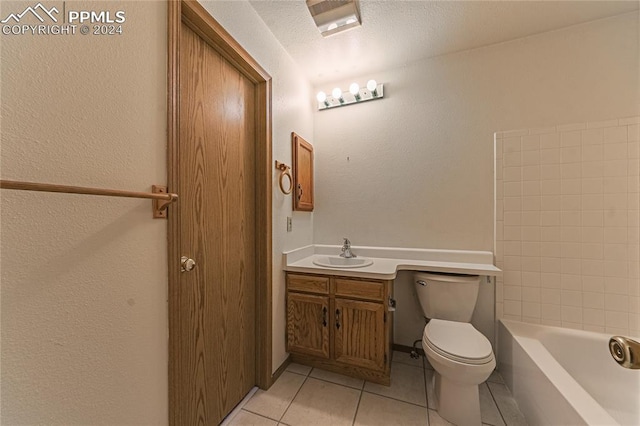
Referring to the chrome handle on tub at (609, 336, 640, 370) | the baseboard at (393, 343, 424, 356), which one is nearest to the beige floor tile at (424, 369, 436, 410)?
the baseboard at (393, 343, 424, 356)

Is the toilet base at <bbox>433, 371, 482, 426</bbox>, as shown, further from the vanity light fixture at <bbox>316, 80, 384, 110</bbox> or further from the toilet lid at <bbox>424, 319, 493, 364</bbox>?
the vanity light fixture at <bbox>316, 80, 384, 110</bbox>

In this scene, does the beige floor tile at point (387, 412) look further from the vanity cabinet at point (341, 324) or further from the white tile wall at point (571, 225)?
the white tile wall at point (571, 225)

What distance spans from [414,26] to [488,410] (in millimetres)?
2541

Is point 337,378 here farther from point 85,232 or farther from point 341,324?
point 85,232

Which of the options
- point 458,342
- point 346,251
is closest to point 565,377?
point 458,342

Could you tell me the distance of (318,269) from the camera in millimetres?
1703

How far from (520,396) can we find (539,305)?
620mm

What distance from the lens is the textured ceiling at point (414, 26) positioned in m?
1.49

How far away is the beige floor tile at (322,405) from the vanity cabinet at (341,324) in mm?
141

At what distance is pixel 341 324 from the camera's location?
1.64m

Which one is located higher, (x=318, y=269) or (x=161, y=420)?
(x=318, y=269)

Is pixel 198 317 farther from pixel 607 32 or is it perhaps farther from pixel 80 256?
pixel 607 32

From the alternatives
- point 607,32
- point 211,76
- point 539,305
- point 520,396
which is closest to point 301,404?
point 520,396

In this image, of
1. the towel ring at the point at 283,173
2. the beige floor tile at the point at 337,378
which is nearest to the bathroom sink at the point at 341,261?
the towel ring at the point at 283,173
